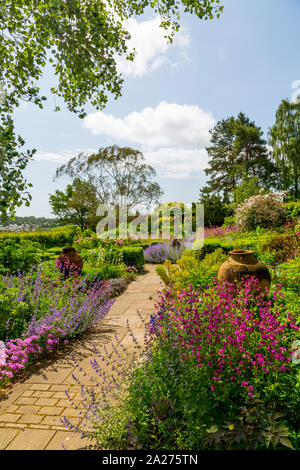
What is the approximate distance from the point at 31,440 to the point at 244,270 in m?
3.29

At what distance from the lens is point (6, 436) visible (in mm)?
2170

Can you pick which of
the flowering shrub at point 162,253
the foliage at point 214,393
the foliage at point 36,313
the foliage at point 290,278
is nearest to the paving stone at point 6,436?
the foliage at point 214,393

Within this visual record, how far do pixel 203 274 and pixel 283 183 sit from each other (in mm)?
24716

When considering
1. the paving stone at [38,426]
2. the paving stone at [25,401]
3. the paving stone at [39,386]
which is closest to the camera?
the paving stone at [38,426]

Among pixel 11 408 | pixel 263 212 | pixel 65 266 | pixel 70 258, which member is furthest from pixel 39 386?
pixel 263 212

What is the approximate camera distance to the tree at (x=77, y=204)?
25.7 metres

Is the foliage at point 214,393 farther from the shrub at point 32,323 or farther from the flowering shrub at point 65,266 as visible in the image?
the flowering shrub at point 65,266

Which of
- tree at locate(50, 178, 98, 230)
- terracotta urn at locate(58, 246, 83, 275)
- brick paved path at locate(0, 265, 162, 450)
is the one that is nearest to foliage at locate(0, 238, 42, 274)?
terracotta urn at locate(58, 246, 83, 275)

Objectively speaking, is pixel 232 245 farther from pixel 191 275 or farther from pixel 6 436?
pixel 6 436

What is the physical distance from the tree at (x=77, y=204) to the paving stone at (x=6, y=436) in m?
22.3

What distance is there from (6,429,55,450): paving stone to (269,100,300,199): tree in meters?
27.8

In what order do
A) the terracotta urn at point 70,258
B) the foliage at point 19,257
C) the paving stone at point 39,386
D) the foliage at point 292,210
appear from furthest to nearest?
the foliage at point 292,210, the terracotta urn at point 70,258, the foliage at point 19,257, the paving stone at point 39,386

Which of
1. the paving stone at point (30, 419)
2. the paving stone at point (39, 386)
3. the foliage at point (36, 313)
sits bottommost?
the paving stone at point (39, 386)

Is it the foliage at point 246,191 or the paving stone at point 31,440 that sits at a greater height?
the foliage at point 246,191
